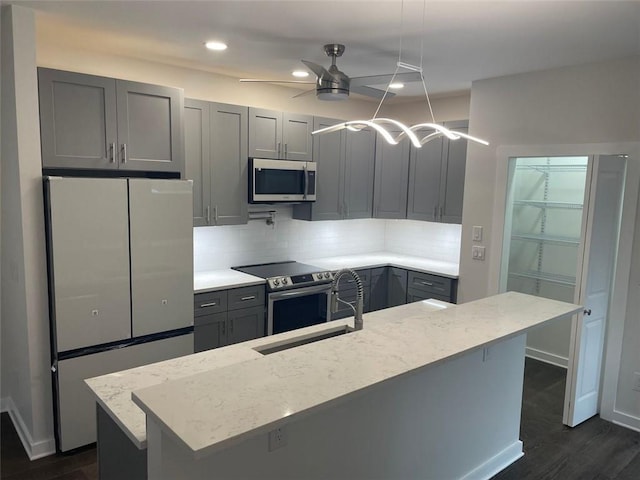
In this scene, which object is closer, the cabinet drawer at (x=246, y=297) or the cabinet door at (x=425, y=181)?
the cabinet drawer at (x=246, y=297)

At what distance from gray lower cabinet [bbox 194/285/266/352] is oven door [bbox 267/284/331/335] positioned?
92mm

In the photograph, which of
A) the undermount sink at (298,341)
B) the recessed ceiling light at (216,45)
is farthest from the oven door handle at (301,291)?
the recessed ceiling light at (216,45)

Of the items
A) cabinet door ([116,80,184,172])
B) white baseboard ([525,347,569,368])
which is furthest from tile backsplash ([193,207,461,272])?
white baseboard ([525,347,569,368])

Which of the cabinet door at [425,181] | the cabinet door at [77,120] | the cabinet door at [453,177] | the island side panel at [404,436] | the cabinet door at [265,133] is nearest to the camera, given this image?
the island side panel at [404,436]

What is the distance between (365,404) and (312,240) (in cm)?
314

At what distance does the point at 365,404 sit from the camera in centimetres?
206

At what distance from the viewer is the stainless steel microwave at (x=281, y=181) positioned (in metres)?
4.09

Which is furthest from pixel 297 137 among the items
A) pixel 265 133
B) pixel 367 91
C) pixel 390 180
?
pixel 367 91

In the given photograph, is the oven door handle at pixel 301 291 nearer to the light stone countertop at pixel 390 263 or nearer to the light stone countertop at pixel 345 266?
the light stone countertop at pixel 345 266

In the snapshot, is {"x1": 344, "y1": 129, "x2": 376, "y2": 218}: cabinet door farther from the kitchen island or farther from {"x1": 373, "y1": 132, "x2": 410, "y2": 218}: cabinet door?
the kitchen island

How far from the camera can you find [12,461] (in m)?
2.88

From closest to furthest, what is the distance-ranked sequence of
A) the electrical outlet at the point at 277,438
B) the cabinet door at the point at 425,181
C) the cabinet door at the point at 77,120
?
the electrical outlet at the point at 277,438 < the cabinet door at the point at 77,120 < the cabinet door at the point at 425,181

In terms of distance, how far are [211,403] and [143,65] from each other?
325 centimetres

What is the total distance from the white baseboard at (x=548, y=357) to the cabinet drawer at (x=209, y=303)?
127 inches
